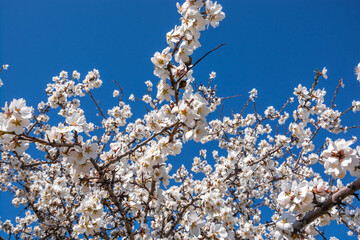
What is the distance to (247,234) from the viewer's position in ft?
16.6

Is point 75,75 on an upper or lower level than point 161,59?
upper

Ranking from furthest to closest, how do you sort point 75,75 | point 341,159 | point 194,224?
1. point 75,75
2. point 194,224
3. point 341,159

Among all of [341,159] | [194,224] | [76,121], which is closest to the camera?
[341,159]

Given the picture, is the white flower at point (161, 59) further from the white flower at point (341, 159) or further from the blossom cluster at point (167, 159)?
the white flower at point (341, 159)

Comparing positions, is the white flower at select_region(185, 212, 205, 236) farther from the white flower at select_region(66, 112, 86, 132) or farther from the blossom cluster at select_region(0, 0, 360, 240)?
the white flower at select_region(66, 112, 86, 132)

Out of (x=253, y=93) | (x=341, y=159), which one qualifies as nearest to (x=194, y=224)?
(x=341, y=159)

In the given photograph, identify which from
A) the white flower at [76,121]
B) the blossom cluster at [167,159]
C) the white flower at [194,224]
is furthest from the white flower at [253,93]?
the white flower at [76,121]

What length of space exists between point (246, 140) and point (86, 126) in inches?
203

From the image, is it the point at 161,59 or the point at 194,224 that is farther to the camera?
the point at 194,224

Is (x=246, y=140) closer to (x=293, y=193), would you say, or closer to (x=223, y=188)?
(x=223, y=188)

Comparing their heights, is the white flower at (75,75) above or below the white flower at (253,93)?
above

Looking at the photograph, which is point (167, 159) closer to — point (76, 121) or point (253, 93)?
point (76, 121)

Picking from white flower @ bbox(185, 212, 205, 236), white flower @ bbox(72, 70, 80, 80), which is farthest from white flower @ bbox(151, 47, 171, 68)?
white flower @ bbox(72, 70, 80, 80)

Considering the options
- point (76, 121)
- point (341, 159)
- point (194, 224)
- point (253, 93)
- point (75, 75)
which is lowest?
point (341, 159)
